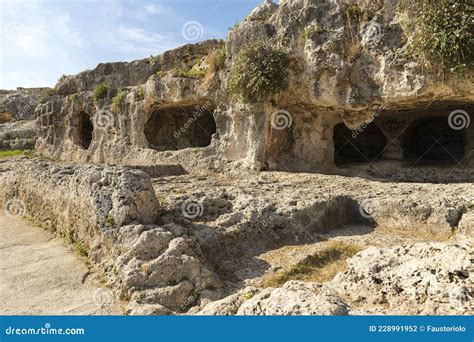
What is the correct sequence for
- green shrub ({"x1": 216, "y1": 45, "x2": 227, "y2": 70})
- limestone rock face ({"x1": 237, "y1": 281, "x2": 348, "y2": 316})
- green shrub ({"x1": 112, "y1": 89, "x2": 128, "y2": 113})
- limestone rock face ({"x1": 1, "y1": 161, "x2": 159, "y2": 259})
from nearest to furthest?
limestone rock face ({"x1": 237, "y1": 281, "x2": 348, "y2": 316}) < limestone rock face ({"x1": 1, "y1": 161, "x2": 159, "y2": 259}) < green shrub ({"x1": 216, "y1": 45, "x2": 227, "y2": 70}) < green shrub ({"x1": 112, "y1": 89, "x2": 128, "y2": 113})

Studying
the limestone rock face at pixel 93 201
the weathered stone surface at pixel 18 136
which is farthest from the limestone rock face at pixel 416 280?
the weathered stone surface at pixel 18 136

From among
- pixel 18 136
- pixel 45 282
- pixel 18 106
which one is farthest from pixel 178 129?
pixel 18 106

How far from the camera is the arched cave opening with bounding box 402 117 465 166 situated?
16609mm

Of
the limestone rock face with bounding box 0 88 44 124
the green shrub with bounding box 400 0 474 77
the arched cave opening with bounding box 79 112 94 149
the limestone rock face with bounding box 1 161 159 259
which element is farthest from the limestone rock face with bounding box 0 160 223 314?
the limestone rock face with bounding box 0 88 44 124

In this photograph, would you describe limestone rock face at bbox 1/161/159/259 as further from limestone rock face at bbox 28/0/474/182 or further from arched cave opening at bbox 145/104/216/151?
arched cave opening at bbox 145/104/216/151

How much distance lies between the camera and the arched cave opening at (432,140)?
16.6 meters

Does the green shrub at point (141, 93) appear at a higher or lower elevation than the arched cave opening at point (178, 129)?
higher

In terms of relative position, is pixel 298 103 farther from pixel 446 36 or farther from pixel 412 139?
pixel 412 139

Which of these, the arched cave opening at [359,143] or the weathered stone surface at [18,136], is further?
the weathered stone surface at [18,136]

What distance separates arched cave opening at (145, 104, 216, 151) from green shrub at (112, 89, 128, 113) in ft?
5.87

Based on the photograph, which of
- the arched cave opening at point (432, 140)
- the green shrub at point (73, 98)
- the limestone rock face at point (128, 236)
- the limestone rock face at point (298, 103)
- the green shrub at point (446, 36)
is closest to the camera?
the limestone rock face at point (128, 236)

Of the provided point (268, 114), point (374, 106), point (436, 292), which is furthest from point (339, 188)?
point (436, 292)

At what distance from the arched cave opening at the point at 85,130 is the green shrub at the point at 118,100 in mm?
3905

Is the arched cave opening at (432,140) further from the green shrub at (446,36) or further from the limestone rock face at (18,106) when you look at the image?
the limestone rock face at (18,106)
